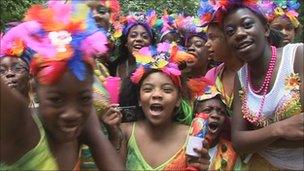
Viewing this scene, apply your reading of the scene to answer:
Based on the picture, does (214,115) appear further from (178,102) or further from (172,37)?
(172,37)

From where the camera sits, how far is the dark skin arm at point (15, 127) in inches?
97.9

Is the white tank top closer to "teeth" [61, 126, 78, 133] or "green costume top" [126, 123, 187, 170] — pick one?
"green costume top" [126, 123, 187, 170]

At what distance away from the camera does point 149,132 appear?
409cm

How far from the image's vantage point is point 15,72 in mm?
4125

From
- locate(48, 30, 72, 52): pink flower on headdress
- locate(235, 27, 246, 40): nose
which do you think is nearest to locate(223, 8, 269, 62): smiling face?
locate(235, 27, 246, 40): nose

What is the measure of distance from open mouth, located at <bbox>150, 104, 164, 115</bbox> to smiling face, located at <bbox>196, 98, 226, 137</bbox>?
23.1 inches

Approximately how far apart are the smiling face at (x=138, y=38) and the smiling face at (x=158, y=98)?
6.31 ft

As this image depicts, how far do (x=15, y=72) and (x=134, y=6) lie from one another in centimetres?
816

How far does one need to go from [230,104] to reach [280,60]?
2.37ft

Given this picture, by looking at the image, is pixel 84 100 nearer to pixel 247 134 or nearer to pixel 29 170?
pixel 29 170

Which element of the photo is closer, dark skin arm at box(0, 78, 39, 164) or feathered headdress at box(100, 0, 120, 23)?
dark skin arm at box(0, 78, 39, 164)

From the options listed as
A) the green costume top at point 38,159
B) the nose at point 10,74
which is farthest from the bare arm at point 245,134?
the nose at point 10,74

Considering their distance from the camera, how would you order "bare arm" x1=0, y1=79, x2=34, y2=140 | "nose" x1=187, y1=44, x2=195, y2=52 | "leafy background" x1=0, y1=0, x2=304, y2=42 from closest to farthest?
"bare arm" x1=0, y1=79, x2=34, y2=140, "nose" x1=187, y1=44, x2=195, y2=52, "leafy background" x1=0, y1=0, x2=304, y2=42

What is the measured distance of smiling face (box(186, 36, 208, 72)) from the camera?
5.74m
